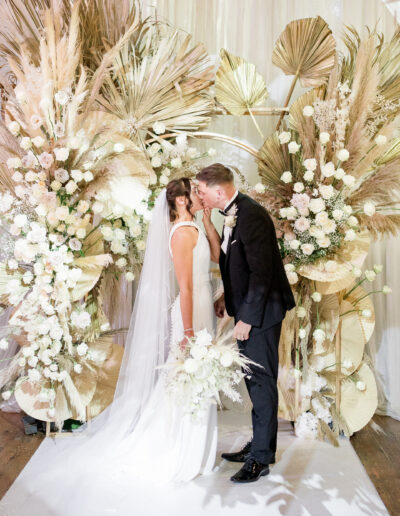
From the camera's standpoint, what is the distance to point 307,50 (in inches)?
146

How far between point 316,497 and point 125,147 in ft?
7.46

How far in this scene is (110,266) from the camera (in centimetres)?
378

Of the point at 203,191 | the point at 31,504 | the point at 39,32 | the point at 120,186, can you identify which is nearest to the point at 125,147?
the point at 120,186

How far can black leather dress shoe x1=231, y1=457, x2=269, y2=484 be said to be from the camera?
120 inches

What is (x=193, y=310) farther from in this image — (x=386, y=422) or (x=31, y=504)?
(x=386, y=422)

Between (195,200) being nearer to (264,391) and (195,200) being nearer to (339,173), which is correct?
(339,173)

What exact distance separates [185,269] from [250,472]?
3.83 feet

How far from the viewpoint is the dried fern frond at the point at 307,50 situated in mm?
3668

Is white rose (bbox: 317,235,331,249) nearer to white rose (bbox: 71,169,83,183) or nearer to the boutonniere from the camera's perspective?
the boutonniere

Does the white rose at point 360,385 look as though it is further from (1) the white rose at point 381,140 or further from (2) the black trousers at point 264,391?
(1) the white rose at point 381,140

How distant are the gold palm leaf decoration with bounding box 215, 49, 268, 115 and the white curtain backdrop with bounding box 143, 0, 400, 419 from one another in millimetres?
499

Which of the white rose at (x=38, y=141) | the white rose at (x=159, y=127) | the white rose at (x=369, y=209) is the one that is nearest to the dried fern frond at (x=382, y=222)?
the white rose at (x=369, y=209)

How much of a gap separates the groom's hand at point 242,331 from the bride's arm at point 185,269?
26 cm

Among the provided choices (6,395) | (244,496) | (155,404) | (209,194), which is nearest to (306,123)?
(209,194)
